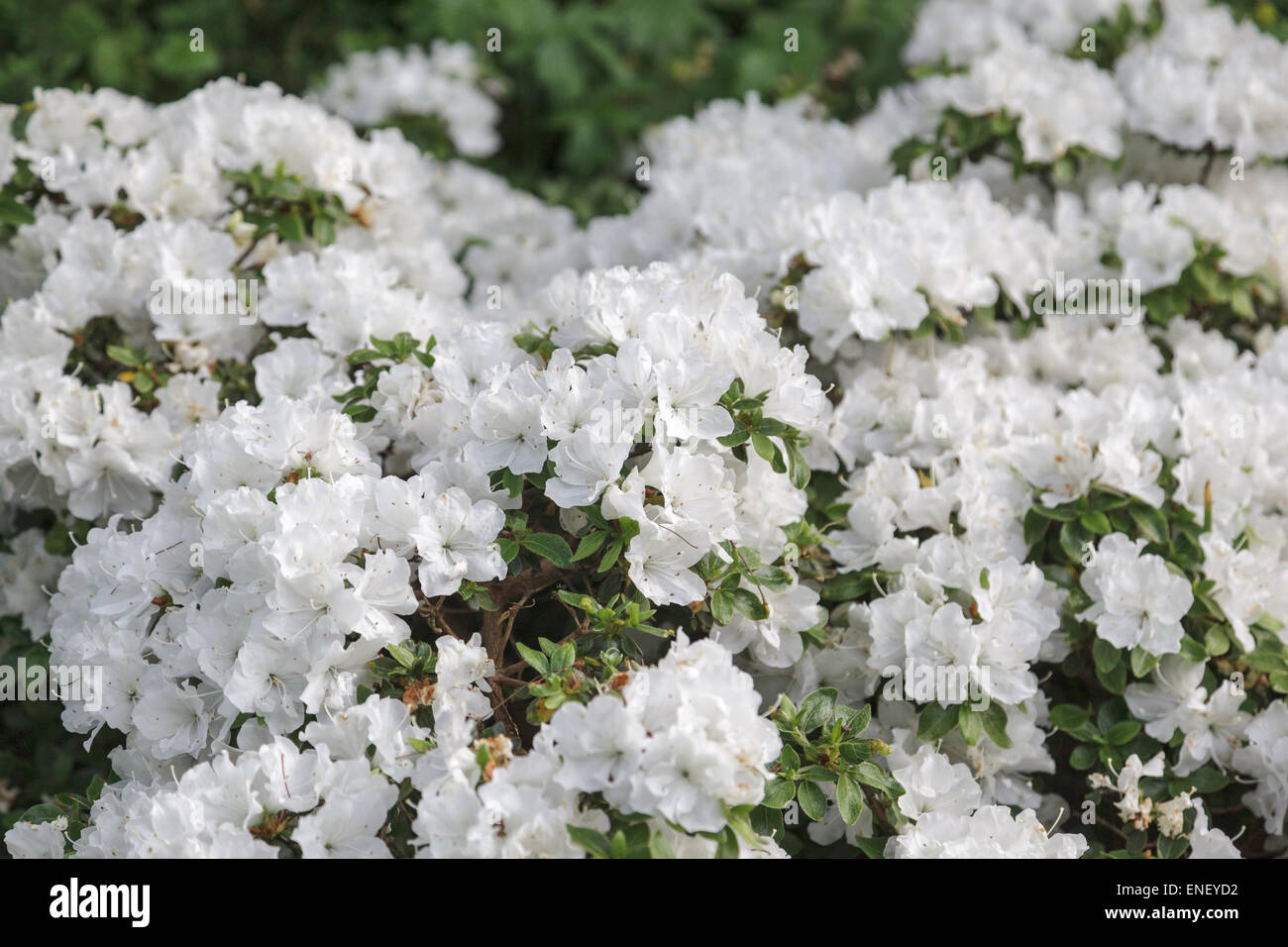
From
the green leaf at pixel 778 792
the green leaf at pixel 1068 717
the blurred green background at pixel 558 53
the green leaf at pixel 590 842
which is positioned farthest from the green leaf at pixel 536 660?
the blurred green background at pixel 558 53

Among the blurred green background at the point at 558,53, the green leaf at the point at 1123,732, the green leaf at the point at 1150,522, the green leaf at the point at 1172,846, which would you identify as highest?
the blurred green background at the point at 558,53

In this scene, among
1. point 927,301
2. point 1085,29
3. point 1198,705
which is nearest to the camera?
point 1198,705

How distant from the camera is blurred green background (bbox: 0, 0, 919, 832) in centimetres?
449

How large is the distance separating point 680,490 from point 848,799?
595 millimetres

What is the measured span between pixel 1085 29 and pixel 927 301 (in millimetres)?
1612

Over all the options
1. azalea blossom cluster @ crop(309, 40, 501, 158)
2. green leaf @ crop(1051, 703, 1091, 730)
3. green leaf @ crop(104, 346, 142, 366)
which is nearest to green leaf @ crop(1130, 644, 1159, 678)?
green leaf @ crop(1051, 703, 1091, 730)

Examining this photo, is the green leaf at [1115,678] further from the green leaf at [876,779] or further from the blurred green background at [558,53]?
the blurred green background at [558,53]

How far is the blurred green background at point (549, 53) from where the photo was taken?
4488mm

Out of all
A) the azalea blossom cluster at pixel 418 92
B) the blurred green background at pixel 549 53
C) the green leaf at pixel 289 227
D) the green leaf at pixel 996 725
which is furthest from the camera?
the blurred green background at pixel 549 53

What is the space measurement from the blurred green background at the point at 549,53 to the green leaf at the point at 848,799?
2700 millimetres

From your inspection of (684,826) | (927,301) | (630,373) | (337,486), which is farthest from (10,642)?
(927,301)

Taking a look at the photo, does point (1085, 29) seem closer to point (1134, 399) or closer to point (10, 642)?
point (1134, 399)
